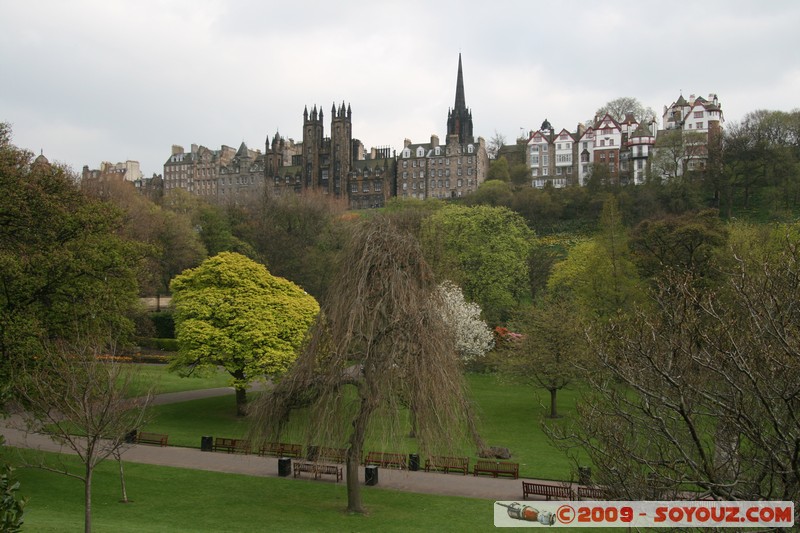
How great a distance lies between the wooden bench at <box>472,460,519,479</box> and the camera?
904 inches

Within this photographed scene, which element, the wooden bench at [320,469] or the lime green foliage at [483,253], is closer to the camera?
the wooden bench at [320,469]

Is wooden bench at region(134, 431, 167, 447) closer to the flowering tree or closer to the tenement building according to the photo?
the flowering tree

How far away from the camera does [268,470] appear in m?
24.1

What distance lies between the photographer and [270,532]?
17.4m

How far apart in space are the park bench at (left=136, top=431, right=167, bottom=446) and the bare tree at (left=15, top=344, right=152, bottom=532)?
4.30 metres

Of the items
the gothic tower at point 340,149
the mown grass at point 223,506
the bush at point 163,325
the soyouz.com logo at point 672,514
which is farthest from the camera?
the gothic tower at point 340,149

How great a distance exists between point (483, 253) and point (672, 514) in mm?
46023

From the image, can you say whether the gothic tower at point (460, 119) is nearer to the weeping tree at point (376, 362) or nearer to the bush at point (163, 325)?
the bush at point (163, 325)

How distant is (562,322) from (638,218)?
53.7 m

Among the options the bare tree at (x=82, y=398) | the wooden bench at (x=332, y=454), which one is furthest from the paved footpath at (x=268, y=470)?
the wooden bench at (x=332, y=454)

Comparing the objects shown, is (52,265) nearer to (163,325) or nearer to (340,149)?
(163,325)

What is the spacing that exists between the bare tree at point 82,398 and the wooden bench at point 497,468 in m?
10.9

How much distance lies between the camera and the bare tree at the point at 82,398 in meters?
16.6

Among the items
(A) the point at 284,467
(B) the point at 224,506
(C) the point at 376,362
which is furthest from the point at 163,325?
(C) the point at 376,362
